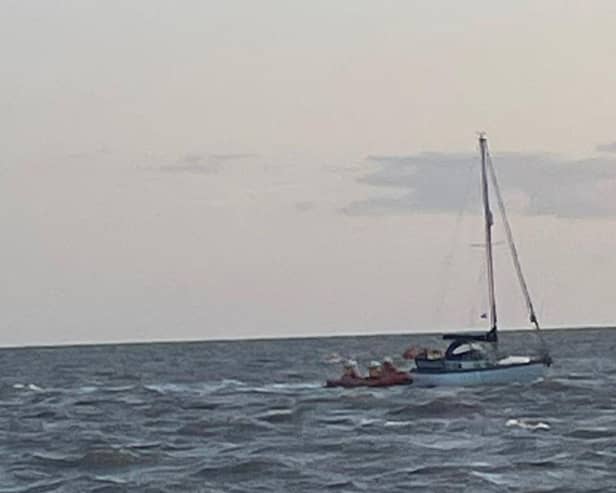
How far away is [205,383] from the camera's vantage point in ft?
401

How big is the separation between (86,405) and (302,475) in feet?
137

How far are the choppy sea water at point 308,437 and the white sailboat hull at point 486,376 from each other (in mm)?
969

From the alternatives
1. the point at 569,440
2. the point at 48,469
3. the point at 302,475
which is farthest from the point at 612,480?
the point at 48,469

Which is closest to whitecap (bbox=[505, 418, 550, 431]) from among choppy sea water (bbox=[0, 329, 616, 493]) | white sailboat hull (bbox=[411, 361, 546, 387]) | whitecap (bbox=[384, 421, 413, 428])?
choppy sea water (bbox=[0, 329, 616, 493])

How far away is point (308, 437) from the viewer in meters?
74.1

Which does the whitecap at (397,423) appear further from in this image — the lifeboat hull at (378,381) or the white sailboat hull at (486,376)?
the lifeboat hull at (378,381)

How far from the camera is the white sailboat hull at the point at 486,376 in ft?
324

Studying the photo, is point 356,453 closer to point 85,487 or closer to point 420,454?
point 420,454

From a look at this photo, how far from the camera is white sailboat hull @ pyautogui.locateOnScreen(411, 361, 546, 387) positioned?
→ 98.9 metres

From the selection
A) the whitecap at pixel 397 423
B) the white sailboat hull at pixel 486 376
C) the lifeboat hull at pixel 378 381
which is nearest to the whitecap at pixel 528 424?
the whitecap at pixel 397 423

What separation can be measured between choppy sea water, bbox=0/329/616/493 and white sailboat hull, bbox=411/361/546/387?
0.97m

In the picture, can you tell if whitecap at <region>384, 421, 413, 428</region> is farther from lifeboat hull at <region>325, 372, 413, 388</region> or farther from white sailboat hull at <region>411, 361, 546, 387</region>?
lifeboat hull at <region>325, 372, 413, 388</region>

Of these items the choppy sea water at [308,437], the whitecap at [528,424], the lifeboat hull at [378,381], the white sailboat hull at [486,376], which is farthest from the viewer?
the lifeboat hull at [378,381]

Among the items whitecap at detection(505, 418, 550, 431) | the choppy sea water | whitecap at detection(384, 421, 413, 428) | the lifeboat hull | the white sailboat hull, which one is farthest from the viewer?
the lifeboat hull
